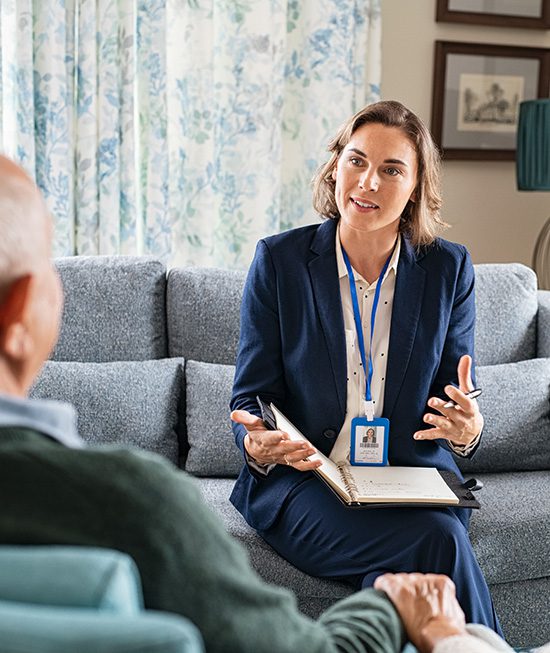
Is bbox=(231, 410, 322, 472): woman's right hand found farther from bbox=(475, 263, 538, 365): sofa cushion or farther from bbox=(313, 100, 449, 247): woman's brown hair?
bbox=(475, 263, 538, 365): sofa cushion

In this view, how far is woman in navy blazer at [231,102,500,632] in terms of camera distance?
2.00 meters

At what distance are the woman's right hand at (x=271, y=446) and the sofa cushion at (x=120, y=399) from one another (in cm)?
51

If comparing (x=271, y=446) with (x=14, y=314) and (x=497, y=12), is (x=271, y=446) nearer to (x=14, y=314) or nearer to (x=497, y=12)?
(x=14, y=314)

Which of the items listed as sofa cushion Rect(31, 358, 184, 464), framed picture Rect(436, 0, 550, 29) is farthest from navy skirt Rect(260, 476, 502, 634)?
framed picture Rect(436, 0, 550, 29)

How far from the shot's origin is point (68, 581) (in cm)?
73

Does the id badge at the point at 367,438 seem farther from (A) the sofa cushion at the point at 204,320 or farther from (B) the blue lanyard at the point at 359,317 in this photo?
(A) the sofa cushion at the point at 204,320

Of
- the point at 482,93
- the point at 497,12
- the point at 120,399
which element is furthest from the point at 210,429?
the point at 497,12

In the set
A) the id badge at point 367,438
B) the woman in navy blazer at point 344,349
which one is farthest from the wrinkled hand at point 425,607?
the id badge at point 367,438

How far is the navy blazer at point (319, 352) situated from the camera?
212 cm

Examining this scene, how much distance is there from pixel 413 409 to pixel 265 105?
1.78 m

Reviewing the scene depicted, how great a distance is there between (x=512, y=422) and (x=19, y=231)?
1.98 m

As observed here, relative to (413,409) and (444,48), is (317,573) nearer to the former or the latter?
(413,409)

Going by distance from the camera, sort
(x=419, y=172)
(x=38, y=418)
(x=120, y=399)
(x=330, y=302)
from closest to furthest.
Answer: (x=38, y=418), (x=330, y=302), (x=419, y=172), (x=120, y=399)

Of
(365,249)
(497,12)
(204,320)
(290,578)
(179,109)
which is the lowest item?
(290,578)
